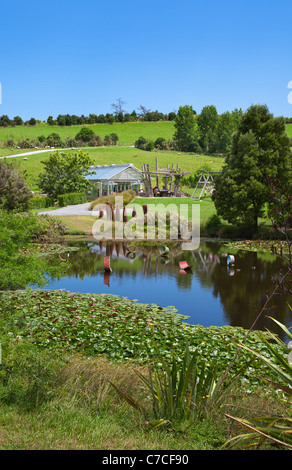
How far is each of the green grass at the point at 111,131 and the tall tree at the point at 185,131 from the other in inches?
183

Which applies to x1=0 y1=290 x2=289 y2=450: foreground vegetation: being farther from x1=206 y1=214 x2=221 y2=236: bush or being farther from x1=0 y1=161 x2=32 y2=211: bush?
x1=0 y1=161 x2=32 y2=211: bush

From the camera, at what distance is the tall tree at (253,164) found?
2191cm

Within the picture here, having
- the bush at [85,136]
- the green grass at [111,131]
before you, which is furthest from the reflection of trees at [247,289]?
the green grass at [111,131]

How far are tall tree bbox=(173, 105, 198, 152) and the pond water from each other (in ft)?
192

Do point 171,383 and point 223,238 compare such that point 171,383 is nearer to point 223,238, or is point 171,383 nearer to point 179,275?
point 179,275

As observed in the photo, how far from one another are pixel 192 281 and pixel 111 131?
244 feet

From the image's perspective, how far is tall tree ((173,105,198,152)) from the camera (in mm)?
76250

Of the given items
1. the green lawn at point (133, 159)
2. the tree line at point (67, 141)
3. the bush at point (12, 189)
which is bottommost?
the bush at point (12, 189)

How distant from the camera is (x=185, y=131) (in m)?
77.2

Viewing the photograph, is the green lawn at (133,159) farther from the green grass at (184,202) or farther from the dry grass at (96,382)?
the dry grass at (96,382)

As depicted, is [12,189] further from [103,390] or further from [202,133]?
[202,133]

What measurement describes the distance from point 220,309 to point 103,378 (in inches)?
243

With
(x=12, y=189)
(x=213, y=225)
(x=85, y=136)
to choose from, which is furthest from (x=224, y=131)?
(x=12, y=189)

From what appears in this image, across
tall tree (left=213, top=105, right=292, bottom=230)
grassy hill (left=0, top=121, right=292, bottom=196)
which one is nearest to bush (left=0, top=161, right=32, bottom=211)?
tall tree (left=213, top=105, right=292, bottom=230)
